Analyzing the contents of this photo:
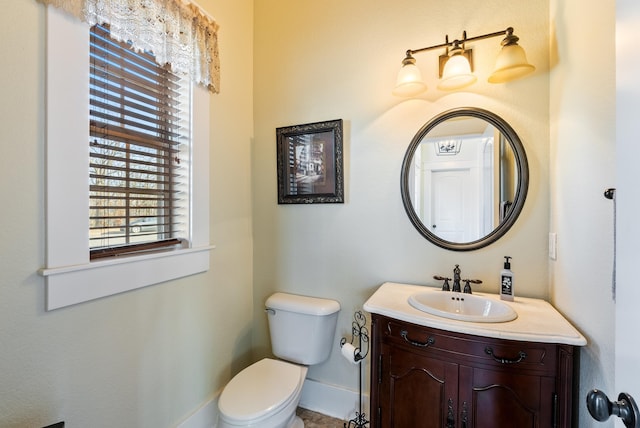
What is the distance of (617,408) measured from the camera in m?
0.53

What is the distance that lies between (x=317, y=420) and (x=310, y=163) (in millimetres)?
1687

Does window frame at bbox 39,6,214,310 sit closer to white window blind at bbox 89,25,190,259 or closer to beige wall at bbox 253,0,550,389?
white window blind at bbox 89,25,190,259

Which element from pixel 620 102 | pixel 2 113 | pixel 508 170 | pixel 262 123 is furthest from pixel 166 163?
pixel 508 170

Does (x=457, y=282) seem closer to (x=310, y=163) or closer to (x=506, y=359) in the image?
(x=506, y=359)

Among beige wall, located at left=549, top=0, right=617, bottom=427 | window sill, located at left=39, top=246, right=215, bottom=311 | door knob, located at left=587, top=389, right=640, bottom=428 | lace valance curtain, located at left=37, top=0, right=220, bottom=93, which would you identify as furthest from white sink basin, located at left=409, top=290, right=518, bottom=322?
lace valance curtain, located at left=37, top=0, right=220, bottom=93

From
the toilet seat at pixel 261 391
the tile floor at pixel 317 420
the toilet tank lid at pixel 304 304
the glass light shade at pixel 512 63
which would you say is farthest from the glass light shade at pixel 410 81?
the tile floor at pixel 317 420

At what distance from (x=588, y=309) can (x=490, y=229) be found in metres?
0.56

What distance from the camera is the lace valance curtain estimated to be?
1.15 metres

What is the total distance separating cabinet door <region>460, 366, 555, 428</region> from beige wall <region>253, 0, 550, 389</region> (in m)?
0.53

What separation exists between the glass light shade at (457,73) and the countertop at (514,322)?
112cm

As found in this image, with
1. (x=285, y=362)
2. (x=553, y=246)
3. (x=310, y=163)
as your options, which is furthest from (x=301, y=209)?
(x=553, y=246)

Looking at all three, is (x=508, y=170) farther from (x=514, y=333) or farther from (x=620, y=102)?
(x=620, y=102)

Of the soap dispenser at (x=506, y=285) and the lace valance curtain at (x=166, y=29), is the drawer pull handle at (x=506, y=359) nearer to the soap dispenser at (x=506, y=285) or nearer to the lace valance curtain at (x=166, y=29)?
the soap dispenser at (x=506, y=285)

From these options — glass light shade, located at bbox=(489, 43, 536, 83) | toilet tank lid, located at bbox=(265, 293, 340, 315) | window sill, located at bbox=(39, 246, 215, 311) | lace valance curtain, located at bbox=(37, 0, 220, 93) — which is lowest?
toilet tank lid, located at bbox=(265, 293, 340, 315)
